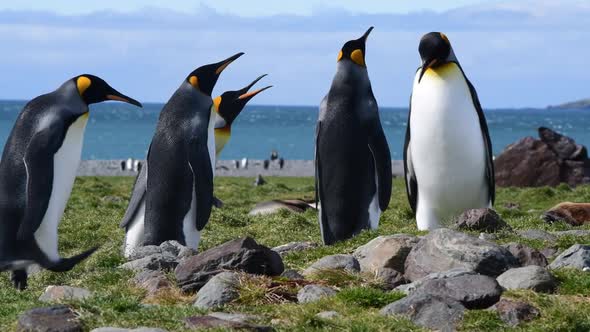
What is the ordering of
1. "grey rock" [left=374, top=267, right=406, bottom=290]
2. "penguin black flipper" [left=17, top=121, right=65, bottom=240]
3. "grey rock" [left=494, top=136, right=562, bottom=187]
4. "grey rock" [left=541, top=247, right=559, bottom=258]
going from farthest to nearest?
"grey rock" [left=494, top=136, right=562, bottom=187] → "penguin black flipper" [left=17, top=121, right=65, bottom=240] → "grey rock" [left=541, top=247, right=559, bottom=258] → "grey rock" [left=374, top=267, right=406, bottom=290]

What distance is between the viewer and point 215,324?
589cm

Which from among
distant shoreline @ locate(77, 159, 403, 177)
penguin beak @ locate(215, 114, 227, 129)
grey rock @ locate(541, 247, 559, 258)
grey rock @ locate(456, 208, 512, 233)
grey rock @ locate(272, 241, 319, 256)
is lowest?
distant shoreline @ locate(77, 159, 403, 177)

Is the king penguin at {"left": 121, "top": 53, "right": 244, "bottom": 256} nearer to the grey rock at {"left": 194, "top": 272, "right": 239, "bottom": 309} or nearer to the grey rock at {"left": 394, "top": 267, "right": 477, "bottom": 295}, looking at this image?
the grey rock at {"left": 194, "top": 272, "right": 239, "bottom": 309}

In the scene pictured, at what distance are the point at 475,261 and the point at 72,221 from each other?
713 cm

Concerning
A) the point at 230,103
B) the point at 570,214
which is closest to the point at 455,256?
the point at 570,214

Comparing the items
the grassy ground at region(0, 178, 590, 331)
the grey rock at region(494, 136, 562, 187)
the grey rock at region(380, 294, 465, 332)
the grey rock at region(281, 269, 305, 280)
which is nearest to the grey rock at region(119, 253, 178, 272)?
the grassy ground at region(0, 178, 590, 331)

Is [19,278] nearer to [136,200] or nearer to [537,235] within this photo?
[136,200]

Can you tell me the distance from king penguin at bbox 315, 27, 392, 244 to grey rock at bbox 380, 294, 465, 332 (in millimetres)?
3866

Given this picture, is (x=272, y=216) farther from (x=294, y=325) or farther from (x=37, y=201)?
(x=294, y=325)

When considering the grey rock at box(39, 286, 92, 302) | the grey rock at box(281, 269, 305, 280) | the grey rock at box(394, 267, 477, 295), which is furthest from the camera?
the grey rock at box(281, 269, 305, 280)

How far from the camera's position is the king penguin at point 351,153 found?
1009 centimetres

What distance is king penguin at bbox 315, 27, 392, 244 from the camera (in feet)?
33.1

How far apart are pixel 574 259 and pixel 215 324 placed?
301cm

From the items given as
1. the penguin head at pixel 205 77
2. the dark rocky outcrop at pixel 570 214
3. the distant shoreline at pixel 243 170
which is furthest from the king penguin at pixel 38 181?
the distant shoreline at pixel 243 170
